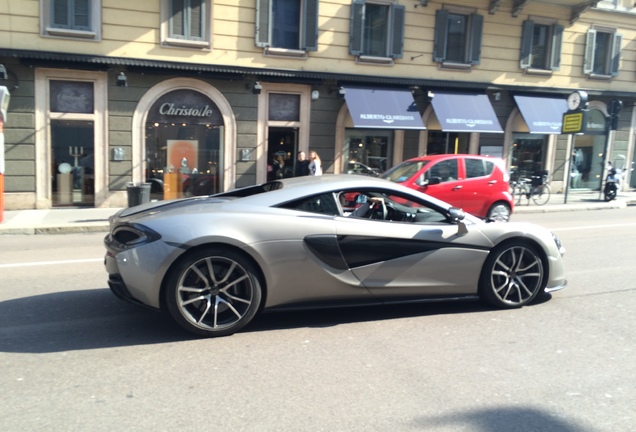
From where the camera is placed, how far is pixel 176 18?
15.5 meters

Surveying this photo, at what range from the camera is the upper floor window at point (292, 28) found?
1670cm

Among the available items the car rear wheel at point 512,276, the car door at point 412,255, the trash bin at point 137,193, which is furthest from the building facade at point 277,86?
the car rear wheel at point 512,276

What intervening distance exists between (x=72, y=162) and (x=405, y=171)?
948cm

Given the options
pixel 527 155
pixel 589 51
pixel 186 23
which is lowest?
pixel 527 155

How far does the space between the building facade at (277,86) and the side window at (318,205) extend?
9559mm

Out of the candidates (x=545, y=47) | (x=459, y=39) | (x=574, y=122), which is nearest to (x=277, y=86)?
(x=459, y=39)

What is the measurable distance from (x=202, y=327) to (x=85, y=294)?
A: 2184 mm

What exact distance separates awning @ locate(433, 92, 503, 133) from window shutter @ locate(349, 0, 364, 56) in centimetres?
325

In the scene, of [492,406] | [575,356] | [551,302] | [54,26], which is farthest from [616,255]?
[54,26]

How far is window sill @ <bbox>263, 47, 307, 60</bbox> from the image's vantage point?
16.6m

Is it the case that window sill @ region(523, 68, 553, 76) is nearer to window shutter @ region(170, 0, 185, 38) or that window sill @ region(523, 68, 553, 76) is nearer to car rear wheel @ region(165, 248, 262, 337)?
window shutter @ region(170, 0, 185, 38)

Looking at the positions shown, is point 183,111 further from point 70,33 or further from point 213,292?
point 213,292

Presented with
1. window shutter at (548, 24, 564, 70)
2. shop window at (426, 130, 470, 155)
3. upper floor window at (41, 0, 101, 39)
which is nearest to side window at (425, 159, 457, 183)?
shop window at (426, 130, 470, 155)

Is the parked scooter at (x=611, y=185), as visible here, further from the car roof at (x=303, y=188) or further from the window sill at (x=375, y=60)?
the car roof at (x=303, y=188)
